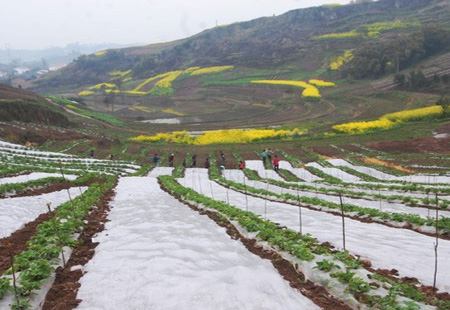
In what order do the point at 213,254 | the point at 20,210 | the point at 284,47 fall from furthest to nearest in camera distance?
the point at 284,47 → the point at 20,210 → the point at 213,254

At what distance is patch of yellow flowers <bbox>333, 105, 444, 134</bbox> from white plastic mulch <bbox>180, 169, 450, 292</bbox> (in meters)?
43.5

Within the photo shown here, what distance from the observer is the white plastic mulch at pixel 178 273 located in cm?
590

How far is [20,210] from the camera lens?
472 inches

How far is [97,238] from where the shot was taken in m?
9.55

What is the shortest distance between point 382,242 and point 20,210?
39.9 feet

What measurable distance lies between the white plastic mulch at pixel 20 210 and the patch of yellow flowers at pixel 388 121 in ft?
157

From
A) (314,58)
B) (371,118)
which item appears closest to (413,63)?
(314,58)

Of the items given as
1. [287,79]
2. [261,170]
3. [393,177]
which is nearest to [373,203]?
[393,177]

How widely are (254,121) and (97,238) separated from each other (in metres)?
64.5

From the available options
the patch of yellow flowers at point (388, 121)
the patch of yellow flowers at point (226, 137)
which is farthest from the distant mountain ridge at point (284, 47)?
the patch of yellow flowers at point (226, 137)

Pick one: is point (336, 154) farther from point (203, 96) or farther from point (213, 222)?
point (203, 96)

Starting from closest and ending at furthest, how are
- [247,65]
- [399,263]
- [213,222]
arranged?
[399,263] → [213,222] → [247,65]

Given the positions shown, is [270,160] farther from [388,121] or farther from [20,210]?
[388,121]

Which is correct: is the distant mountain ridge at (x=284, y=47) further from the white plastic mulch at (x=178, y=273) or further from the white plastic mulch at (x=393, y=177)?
the white plastic mulch at (x=178, y=273)
